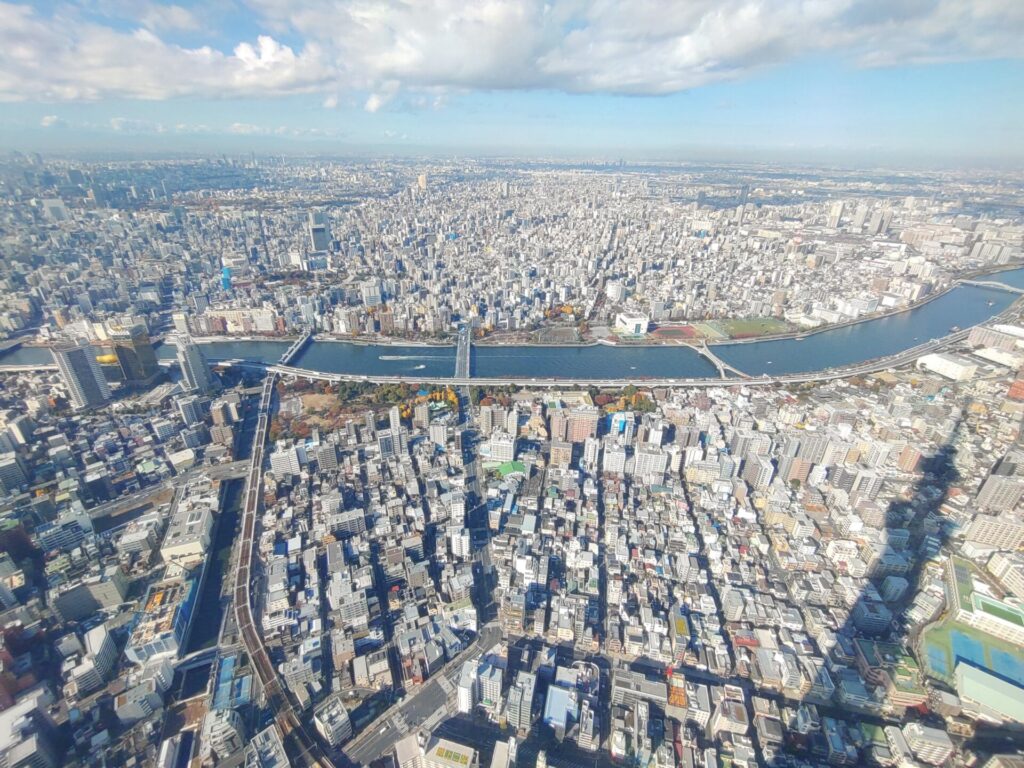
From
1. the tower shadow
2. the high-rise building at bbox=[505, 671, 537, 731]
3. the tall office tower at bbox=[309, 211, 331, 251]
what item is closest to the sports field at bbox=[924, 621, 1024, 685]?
the tower shadow

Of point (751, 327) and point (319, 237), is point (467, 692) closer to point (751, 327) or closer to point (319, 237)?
point (751, 327)

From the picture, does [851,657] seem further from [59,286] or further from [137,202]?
[137,202]

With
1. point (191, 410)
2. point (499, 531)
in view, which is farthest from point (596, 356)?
point (191, 410)

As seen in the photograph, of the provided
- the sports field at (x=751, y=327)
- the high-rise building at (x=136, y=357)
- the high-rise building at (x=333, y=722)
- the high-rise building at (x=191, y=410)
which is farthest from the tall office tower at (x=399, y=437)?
the sports field at (x=751, y=327)

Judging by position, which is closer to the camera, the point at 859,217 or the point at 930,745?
the point at 930,745

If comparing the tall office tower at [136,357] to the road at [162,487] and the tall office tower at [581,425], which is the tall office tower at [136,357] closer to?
the road at [162,487]
